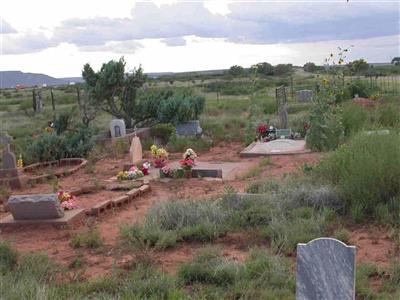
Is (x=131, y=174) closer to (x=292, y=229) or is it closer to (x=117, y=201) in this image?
(x=117, y=201)

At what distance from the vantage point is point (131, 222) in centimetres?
805

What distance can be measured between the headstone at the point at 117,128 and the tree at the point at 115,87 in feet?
5.52

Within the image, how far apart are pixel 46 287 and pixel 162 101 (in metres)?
13.7

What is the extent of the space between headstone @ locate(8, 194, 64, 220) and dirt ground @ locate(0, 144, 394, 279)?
0.67 feet

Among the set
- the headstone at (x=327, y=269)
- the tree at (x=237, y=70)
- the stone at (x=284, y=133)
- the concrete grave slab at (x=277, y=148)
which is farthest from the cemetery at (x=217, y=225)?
the tree at (x=237, y=70)

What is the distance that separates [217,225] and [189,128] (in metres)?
11.3

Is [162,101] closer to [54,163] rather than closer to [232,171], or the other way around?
[54,163]

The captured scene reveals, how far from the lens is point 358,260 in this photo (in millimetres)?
5957

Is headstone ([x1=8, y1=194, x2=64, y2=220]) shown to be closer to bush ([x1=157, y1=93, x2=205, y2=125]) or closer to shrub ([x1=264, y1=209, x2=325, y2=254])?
shrub ([x1=264, y1=209, x2=325, y2=254])

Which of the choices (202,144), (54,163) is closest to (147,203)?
(54,163)

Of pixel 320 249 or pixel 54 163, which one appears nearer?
pixel 320 249

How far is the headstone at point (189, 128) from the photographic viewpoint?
18281mm

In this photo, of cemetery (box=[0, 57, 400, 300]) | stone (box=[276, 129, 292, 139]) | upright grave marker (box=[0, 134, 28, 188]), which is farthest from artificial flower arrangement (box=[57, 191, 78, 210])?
stone (box=[276, 129, 292, 139])

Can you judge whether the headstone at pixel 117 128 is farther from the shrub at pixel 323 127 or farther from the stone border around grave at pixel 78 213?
the stone border around grave at pixel 78 213
